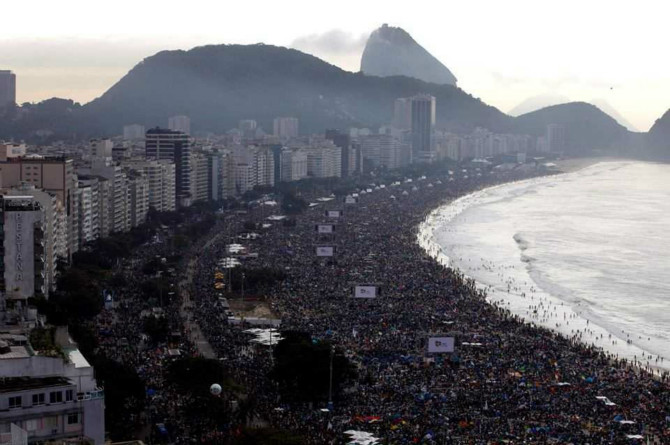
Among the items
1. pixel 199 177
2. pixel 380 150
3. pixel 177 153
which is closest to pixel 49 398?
pixel 177 153

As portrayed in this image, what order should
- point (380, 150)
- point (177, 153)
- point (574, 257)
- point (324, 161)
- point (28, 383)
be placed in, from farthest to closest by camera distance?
point (380, 150) < point (324, 161) < point (177, 153) < point (574, 257) < point (28, 383)

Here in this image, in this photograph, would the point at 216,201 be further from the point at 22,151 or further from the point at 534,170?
the point at 534,170

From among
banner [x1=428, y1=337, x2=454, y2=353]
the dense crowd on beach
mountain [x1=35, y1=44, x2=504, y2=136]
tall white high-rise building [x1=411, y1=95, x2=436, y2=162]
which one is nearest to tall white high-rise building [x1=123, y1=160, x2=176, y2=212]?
the dense crowd on beach

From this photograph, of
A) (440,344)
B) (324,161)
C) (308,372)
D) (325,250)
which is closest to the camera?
(308,372)

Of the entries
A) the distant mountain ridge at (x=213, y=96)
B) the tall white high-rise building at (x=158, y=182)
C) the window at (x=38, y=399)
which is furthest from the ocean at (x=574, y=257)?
the distant mountain ridge at (x=213, y=96)

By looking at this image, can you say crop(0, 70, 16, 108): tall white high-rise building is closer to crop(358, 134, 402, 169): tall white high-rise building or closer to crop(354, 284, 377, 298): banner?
crop(358, 134, 402, 169): tall white high-rise building

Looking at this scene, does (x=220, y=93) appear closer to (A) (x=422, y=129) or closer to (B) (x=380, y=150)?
(A) (x=422, y=129)

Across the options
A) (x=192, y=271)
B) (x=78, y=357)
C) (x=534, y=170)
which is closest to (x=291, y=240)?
(x=192, y=271)
